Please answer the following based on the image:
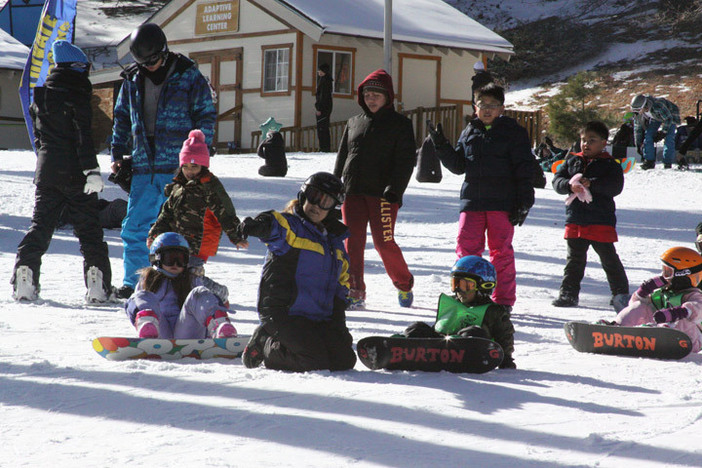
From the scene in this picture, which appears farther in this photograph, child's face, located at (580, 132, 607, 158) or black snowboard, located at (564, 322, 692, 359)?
child's face, located at (580, 132, 607, 158)

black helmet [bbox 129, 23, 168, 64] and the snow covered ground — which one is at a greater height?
black helmet [bbox 129, 23, 168, 64]

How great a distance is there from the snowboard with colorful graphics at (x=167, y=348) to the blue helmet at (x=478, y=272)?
1.17 metres

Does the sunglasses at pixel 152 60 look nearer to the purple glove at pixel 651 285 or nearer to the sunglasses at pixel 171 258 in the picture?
the sunglasses at pixel 171 258

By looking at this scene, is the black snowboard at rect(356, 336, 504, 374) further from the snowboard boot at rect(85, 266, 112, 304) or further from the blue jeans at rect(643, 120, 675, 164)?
the blue jeans at rect(643, 120, 675, 164)

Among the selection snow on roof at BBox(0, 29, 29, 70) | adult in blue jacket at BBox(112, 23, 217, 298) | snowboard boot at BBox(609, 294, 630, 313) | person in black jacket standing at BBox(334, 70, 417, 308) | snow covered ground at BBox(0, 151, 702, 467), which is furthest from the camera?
snow on roof at BBox(0, 29, 29, 70)

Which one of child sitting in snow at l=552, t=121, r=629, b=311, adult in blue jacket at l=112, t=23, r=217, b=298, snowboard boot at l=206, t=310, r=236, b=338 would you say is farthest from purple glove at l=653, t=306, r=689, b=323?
adult in blue jacket at l=112, t=23, r=217, b=298

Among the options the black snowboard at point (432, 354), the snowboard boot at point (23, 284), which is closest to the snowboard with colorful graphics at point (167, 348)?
the black snowboard at point (432, 354)

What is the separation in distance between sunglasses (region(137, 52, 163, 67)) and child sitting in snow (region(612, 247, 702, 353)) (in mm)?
3519

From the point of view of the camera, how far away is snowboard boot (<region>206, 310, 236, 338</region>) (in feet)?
14.8

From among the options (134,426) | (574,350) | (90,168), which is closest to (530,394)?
(574,350)

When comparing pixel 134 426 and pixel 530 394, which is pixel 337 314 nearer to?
pixel 530 394

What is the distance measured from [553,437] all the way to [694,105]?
2784cm

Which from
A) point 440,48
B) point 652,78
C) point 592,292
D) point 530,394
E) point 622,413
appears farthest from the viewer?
point 652,78

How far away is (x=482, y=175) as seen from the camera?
20.2ft
